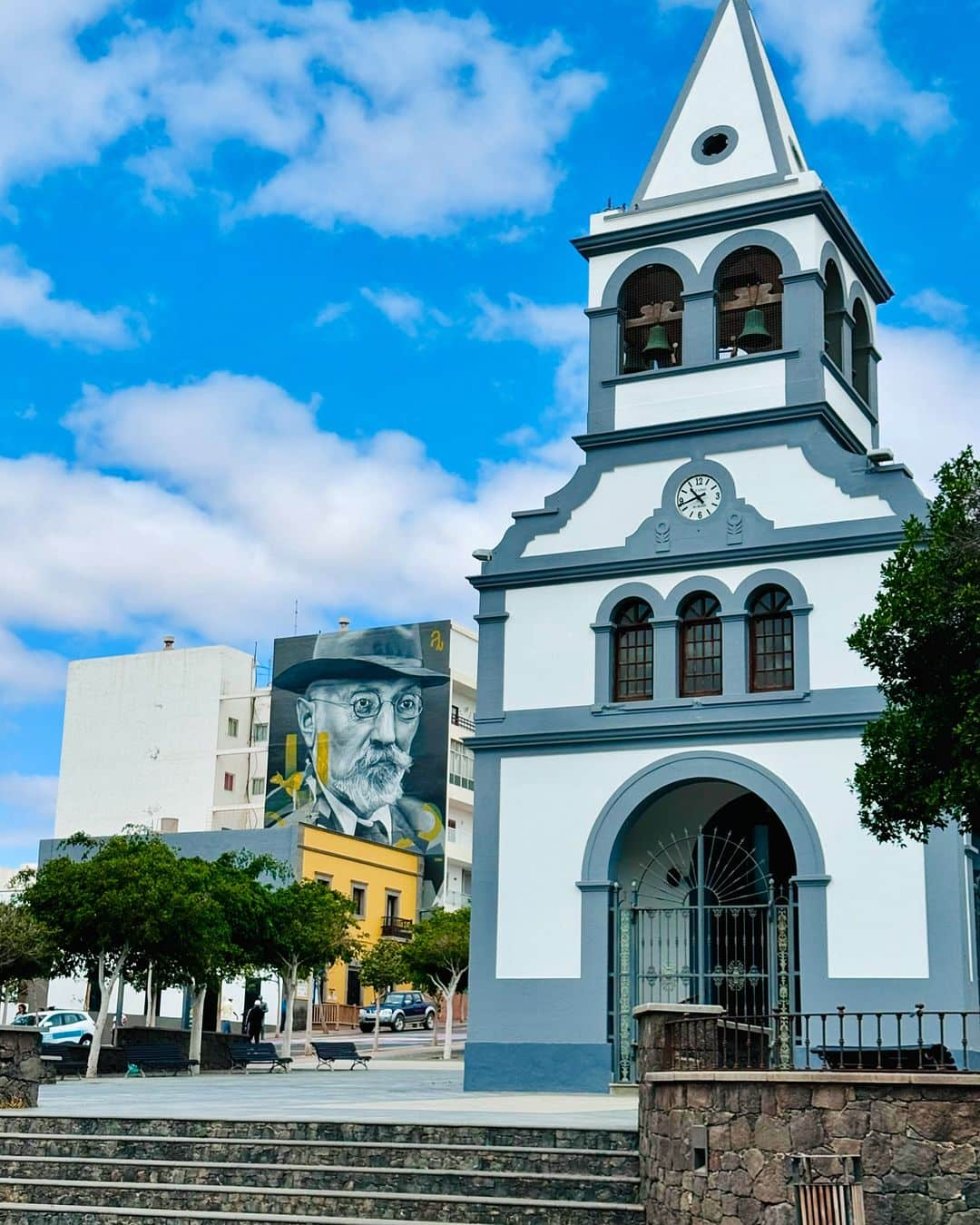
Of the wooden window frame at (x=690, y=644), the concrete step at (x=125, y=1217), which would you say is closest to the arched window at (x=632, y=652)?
the wooden window frame at (x=690, y=644)

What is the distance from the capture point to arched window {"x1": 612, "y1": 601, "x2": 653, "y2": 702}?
25.3m

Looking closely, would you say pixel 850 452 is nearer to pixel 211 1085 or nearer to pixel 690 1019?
pixel 690 1019

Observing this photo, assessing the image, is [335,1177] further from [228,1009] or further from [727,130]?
[228,1009]

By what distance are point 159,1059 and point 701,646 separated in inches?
586

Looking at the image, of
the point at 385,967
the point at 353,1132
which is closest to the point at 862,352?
the point at 353,1132

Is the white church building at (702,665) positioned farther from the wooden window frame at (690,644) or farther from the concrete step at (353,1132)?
the concrete step at (353,1132)

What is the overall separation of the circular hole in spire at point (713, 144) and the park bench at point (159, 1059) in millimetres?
19874

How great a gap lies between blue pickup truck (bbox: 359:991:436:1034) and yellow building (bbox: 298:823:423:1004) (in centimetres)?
408

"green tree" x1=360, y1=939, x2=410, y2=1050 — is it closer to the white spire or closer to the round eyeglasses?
the white spire

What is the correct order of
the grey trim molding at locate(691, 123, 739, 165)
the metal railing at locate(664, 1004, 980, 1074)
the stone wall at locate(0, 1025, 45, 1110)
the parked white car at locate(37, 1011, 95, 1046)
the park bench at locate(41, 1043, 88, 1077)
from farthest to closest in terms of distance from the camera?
the parked white car at locate(37, 1011, 95, 1046)
the park bench at locate(41, 1043, 88, 1077)
the grey trim molding at locate(691, 123, 739, 165)
the stone wall at locate(0, 1025, 45, 1110)
the metal railing at locate(664, 1004, 980, 1074)

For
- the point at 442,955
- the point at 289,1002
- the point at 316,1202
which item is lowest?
the point at 316,1202

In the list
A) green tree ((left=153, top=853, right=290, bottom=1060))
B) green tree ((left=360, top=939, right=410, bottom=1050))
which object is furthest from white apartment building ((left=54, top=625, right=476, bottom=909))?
green tree ((left=153, top=853, right=290, bottom=1060))

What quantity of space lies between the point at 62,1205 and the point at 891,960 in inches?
453

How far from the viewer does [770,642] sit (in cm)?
2466
